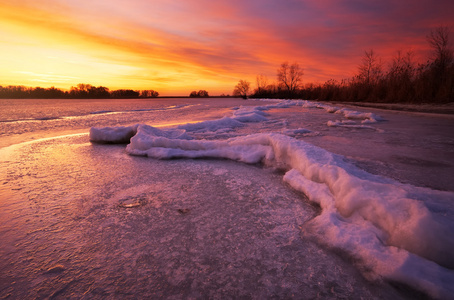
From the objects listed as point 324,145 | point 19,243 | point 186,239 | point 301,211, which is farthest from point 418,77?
point 19,243

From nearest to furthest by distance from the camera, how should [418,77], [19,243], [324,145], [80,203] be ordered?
[19,243]
[80,203]
[324,145]
[418,77]

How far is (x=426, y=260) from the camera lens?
0.93 m

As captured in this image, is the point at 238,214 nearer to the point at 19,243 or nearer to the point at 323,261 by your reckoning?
the point at 323,261

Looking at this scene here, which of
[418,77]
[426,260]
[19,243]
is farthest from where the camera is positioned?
[418,77]

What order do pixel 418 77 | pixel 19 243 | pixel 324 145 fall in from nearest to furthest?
1. pixel 19 243
2. pixel 324 145
3. pixel 418 77

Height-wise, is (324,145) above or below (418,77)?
below

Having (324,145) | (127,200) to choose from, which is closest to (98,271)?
(127,200)

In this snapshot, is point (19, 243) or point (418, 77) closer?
point (19, 243)

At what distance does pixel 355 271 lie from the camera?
3.09ft

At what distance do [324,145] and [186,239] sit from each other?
2861 millimetres

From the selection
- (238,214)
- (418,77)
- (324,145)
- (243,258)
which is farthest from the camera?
(418,77)

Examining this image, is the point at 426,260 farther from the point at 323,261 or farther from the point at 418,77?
the point at 418,77

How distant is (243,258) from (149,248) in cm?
49

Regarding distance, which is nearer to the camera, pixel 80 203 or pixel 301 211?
pixel 301 211
